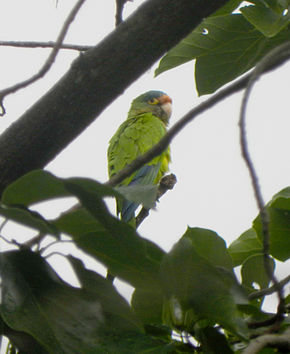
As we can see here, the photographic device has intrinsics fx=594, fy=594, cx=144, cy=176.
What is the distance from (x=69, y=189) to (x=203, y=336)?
0.91 feet

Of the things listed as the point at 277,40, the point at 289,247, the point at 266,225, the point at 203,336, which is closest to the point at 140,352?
the point at 203,336

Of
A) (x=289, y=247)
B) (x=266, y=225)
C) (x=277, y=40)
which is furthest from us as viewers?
(x=277, y=40)

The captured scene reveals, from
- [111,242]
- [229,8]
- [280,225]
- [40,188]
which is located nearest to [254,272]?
[280,225]

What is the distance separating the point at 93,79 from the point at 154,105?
4.19m

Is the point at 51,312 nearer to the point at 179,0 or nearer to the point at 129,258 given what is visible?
the point at 129,258

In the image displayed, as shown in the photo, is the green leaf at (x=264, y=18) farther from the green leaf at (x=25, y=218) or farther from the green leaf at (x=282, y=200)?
the green leaf at (x=25, y=218)

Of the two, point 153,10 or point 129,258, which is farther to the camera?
point 153,10

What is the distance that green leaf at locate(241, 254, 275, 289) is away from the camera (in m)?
0.97

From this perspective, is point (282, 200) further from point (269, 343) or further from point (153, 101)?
point (153, 101)

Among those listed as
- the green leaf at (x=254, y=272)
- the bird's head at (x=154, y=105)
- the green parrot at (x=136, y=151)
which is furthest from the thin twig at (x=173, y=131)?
the bird's head at (x=154, y=105)

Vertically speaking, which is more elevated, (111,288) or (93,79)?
(93,79)

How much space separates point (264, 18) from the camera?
1092 millimetres

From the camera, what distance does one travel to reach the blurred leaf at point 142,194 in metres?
0.69

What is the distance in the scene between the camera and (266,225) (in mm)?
659
